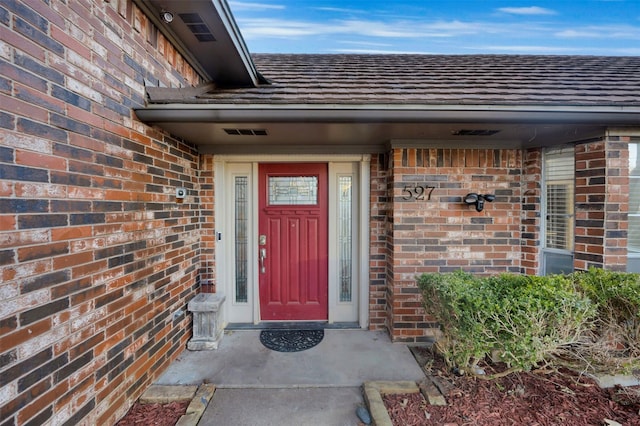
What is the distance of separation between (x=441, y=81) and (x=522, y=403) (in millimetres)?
3321

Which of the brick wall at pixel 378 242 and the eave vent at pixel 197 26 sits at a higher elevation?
the eave vent at pixel 197 26

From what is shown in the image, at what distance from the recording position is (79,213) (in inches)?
66.4

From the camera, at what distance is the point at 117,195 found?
2004 mm

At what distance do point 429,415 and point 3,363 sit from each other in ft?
8.47

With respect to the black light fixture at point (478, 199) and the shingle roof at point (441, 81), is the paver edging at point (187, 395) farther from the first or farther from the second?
the black light fixture at point (478, 199)

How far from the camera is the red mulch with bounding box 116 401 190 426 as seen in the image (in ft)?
6.59

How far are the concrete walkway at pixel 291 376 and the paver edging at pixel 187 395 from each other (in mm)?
59

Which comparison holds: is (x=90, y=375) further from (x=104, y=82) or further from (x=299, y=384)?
(x=104, y=82)

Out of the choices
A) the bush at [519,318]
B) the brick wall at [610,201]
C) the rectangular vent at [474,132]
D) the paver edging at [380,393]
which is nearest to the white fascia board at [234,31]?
the rectangular vent at [474,132]

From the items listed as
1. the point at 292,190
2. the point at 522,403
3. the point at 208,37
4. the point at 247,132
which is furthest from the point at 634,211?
the point at 208,37

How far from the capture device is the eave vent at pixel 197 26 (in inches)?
90.4

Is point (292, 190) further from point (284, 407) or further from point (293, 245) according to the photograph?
point (284, 407)

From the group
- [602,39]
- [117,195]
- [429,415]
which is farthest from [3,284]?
[602,39]

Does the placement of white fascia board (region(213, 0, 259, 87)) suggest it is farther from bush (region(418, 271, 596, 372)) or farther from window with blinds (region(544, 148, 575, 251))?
window with blinds (region(544, 148, 575, 251))
